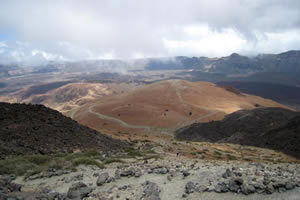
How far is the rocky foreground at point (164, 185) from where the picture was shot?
6945mm

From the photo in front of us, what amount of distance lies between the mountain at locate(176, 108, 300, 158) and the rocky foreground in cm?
2491

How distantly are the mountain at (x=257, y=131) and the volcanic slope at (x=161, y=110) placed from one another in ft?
29.4

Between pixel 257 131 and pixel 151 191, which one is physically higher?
pixel 151 191

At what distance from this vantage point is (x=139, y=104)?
76875mm

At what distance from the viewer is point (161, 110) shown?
71000 millimetres

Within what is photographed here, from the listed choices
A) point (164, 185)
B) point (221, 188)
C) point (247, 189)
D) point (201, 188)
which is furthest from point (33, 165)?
point (247, 189)

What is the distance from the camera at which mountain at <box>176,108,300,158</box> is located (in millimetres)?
32531

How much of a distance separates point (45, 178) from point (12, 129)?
396 inches

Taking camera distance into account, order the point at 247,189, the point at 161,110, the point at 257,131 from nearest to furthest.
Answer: the point at 247,189 → the point at 257,131 → the point at 161,110

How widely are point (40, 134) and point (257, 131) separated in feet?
127

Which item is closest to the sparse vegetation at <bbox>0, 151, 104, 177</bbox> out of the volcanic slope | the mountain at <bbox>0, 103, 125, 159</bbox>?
the mountain at <bbox>0, 103, 125, 159</bbox>

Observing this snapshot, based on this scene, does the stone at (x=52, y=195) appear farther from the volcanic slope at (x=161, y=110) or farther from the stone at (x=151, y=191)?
the volcanic slope at (x=161, y=110)

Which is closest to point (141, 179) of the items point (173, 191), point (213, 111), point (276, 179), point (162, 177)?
point (162, 177)

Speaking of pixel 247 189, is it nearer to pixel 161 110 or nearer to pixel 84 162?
pixel 84 162
